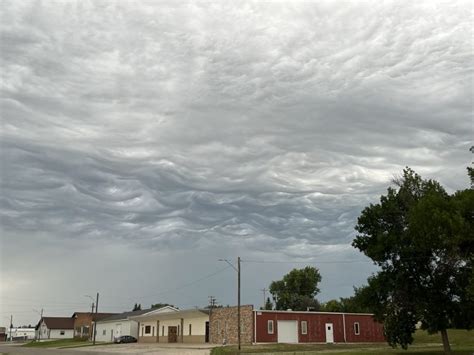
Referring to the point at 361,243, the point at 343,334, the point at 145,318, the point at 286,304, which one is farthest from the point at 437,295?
the point at 286,304

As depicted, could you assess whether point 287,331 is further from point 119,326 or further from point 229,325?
point 119,326

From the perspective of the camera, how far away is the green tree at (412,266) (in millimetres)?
32344

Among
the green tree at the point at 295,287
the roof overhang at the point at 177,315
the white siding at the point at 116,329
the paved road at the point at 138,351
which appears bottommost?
the paved road at the point at 138,351

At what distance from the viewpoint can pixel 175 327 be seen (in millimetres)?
76188

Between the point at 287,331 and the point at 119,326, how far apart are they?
45766 mm

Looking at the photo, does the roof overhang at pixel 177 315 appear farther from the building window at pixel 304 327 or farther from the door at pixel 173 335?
the building window at pixel 304 327

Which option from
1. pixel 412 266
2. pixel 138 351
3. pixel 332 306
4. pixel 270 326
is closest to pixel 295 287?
pixel 332 306

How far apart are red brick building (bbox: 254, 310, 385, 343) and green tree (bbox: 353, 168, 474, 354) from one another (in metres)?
22.4

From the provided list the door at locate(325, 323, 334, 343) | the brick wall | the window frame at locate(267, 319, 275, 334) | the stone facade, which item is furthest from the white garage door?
the brick wall

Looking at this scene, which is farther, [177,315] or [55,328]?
[55,328]

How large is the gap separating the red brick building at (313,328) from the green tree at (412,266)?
22.4 meters

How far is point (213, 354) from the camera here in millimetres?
39094

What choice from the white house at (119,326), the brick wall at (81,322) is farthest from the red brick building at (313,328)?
the brick wall at (81,322)

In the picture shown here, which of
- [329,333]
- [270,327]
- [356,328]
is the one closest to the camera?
[270,327]
